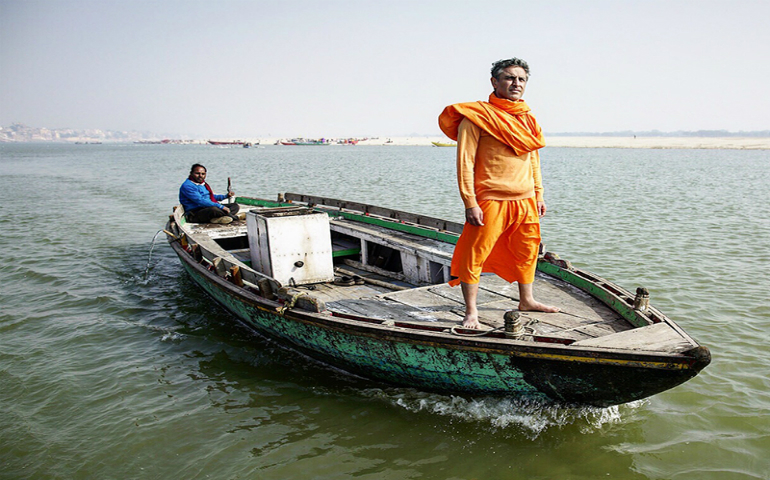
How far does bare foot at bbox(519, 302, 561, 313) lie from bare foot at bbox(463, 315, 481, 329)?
2.21 ft

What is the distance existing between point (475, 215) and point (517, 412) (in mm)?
1827

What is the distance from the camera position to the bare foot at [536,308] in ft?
16.1

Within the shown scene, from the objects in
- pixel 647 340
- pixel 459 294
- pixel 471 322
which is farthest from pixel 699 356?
pixel 459 294

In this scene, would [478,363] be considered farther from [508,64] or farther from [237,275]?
[237,275]

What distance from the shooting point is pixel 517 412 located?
4.65 meters

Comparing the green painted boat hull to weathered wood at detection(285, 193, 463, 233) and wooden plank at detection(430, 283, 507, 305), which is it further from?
weathered wood at detection(285, 193, 463, 233)

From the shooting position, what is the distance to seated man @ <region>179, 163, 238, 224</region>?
9859 mm

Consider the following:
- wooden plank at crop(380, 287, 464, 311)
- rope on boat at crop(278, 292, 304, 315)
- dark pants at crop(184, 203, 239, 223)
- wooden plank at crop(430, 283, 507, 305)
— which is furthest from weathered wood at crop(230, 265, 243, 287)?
dark pants at crop(184, 203, 239, 223)

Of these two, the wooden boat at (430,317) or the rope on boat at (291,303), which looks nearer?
the wooden boat at (430,317)

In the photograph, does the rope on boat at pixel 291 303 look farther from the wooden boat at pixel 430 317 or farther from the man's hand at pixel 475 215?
the man's hand at pixel 475 215

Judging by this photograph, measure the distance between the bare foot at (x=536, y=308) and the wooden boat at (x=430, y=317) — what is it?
60 millimetres

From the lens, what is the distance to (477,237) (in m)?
4.38

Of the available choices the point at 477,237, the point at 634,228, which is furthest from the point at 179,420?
the point at 634,228

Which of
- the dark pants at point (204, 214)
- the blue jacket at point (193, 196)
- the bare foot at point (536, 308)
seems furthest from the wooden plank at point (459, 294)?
the blue jacket at point (193, 196)
